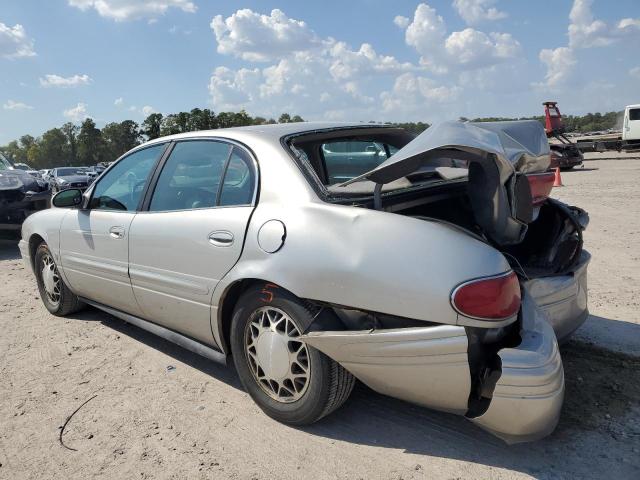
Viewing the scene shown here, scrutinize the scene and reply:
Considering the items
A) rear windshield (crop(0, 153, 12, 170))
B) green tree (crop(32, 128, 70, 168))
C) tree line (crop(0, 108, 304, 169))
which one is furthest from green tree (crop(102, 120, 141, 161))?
rear windshield (crop(0, 153, 12, 170))

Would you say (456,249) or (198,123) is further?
(198,123)

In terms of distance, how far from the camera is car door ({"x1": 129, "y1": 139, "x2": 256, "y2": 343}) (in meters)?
3.01

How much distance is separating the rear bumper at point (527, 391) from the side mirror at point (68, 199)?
3.60m

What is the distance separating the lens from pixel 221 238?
2.99 m

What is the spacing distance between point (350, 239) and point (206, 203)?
120cm

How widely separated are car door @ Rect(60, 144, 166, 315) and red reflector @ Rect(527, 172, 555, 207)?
8.27ft

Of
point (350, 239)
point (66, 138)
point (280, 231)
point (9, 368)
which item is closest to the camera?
point (350, 239)

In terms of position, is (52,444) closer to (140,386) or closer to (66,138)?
(140,386)

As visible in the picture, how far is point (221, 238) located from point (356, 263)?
3.10 feet

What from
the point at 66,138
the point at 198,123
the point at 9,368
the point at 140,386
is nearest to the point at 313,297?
the point at 140,386

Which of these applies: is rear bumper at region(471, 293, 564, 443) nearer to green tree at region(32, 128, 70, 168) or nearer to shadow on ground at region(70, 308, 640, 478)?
shadow on ground at region(70, 308, 640, 478)

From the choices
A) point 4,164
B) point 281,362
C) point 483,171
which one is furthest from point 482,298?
point 4,164

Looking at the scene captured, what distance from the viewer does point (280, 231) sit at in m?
2.71

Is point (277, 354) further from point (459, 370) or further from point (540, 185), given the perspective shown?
point (540, 185)
